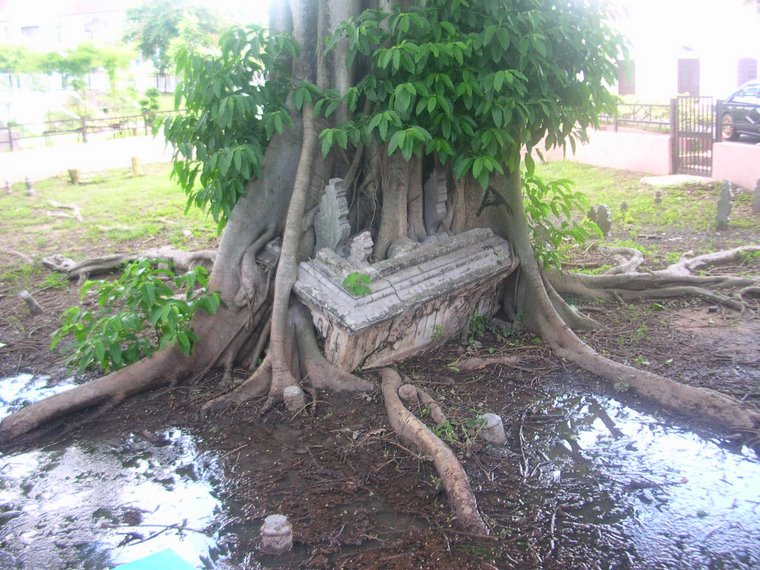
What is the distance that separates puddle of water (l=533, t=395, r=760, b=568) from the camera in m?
3.76

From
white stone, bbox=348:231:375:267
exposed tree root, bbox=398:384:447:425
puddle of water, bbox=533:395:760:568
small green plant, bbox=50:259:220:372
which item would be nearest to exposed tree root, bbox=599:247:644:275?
puddle of water, bbox=533:395:760:568

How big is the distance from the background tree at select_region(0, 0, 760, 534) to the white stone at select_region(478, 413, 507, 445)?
1.51ft

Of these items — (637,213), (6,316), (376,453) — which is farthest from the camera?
(637,213)

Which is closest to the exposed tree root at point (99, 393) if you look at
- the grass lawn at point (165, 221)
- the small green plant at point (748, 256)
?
the grass lawn at point (165, 221)

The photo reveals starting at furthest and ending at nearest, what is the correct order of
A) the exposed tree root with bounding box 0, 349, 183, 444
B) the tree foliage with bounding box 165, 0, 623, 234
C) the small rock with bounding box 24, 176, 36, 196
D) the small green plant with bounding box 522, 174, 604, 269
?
the small rock with bounding box 24, 176, 36, 196
the small green plant with bounding box 522, 174, 604, 269
the tree foliage with bounding box 165, 0, 623, 234
the exposed tree root with bounding box 0, 349, 183, 444

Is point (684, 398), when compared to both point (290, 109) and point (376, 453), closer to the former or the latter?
point (376, 453)

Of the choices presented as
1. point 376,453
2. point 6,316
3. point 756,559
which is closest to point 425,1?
point 376,453

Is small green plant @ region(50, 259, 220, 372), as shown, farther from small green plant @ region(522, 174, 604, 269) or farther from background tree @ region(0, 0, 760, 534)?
small green plant @ region(522, 174, 604, 269)

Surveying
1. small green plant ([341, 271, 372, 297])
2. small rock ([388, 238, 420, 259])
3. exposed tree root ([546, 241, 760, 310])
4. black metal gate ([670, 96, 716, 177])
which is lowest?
exposed tree root ([546, 241, 760, 310])

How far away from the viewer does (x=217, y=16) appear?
35.9m

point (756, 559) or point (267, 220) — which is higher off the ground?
point (267, 220)

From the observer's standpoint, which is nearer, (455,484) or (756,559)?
(756,559)

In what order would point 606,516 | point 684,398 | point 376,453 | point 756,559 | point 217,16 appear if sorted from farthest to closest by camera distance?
point 217,16
point 684,398
point 376,453
point 606,516
point 756,559

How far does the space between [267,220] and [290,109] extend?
0.92m
